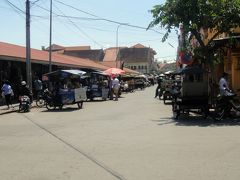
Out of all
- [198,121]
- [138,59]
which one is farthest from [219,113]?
[138,59]

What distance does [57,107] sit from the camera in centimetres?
2731

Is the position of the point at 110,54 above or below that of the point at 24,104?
above

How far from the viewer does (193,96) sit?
18672mm

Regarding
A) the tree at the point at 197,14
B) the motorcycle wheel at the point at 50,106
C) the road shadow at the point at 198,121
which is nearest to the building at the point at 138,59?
the motorcycle wheel at the point at 50,106

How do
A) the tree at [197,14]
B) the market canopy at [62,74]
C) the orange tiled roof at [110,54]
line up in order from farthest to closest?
the orange tiled roof at [110,54]
the market canopy at [62,74]
the tree at [197,14]

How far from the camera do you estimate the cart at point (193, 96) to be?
1841 centimetres

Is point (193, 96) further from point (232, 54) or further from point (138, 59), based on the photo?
point (138, 59)

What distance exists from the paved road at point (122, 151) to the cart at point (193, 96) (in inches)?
42.5

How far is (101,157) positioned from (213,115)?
882 centimetres

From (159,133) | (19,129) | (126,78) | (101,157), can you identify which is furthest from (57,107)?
(126,78)

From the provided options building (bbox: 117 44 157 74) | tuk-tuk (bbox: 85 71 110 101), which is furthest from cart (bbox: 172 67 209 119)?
building (bbox: 117 44 157 74)

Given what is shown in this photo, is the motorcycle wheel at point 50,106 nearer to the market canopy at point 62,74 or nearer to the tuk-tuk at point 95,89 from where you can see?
the market canopy at point 62,74

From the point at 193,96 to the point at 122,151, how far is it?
8575 millimetres

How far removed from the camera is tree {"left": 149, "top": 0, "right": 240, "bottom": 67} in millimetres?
19359
